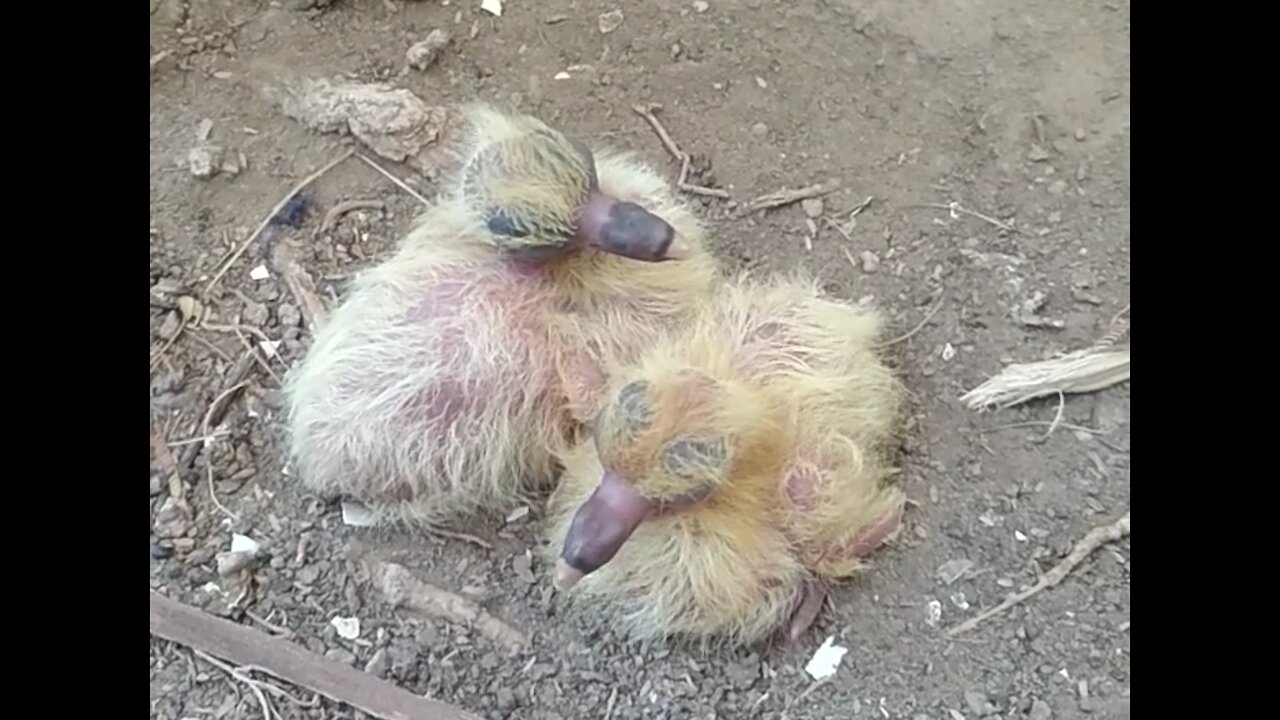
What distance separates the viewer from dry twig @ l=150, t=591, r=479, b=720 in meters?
1.36

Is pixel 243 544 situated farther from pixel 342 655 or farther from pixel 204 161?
pixel 204 161

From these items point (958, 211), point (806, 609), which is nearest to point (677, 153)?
point (958, 211)

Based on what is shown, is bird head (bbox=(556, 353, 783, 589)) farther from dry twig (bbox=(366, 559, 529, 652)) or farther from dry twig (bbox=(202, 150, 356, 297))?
dry twig (bbox=(202, 150, 356, 297))

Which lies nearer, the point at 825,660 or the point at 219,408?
the point at 825,660

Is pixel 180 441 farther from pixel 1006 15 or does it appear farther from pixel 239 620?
pixel 1006 15

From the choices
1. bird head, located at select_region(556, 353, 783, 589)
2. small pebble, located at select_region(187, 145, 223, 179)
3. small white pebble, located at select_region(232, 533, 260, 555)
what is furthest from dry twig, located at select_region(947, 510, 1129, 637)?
small pebble, located at select_region(187, 145, 223, 179)

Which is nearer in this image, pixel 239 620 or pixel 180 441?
pixel 239 620

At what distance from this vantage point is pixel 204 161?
1.78m

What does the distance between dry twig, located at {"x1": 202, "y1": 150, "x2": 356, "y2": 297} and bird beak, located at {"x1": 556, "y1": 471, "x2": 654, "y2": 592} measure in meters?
0.65

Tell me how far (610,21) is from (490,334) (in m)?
0.63

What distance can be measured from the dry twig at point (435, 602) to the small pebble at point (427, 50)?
72 centimetres
